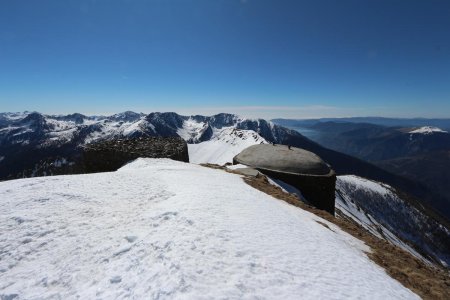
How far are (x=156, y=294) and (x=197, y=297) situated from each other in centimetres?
85

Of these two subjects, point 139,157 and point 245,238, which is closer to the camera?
point 245,238

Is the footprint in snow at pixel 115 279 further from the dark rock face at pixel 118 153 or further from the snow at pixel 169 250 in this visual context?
the dark rock face at pixel 118 153

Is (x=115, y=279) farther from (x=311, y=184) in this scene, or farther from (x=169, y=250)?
(x=311, y=184)

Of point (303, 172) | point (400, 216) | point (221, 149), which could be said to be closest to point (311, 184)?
point (303, 172)

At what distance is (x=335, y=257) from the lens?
9055 millimetres

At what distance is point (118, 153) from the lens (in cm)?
2408

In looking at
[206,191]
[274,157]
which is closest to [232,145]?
[274,157]

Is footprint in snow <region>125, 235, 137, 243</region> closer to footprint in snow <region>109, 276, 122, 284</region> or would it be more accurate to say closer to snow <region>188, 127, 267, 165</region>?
footprint in snow <region>109, 276, 122, 284</region>

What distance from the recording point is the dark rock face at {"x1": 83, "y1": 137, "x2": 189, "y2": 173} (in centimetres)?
2395

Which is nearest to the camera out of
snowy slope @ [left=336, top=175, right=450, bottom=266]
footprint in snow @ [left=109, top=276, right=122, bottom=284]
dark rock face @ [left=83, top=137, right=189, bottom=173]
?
footprint in snow @ [left=109, top=276, right=122, bottom=284]

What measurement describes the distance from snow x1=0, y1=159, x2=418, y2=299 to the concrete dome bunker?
42.9 feet

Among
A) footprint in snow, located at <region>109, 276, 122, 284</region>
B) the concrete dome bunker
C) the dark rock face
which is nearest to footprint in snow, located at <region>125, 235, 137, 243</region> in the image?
footprint in snow, located at <region>109, 276, 122, 284</region>

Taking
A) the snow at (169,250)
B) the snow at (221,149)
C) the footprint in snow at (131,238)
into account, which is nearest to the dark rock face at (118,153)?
the snow at (169,250)

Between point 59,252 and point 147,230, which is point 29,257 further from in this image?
point 147,230
